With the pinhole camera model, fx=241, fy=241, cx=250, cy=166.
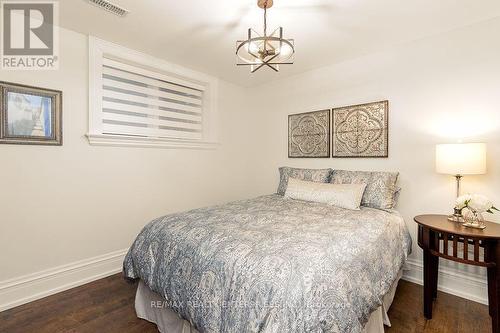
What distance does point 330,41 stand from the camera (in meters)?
2.49

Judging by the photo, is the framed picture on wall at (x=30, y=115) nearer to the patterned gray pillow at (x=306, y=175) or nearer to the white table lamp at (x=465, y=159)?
the patterned gray pillow at (x=306, y=175)

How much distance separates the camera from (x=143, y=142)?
9.12 ft

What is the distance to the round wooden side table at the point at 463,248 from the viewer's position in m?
1.63

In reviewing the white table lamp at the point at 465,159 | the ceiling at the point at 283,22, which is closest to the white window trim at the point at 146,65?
the ceiling at the point at 283,22

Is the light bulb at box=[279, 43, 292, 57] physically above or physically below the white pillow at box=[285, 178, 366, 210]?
above

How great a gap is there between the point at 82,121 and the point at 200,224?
1.71 m

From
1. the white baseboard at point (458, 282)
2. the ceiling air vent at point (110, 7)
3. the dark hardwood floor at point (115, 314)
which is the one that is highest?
the ceiling air vent at point (110, 7)

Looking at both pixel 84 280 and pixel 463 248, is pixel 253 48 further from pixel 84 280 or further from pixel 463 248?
pixel 84 280

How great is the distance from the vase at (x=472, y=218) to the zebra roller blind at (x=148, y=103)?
298 centimetres

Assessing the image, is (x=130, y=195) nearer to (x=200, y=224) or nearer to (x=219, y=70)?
(x=200, y=224)

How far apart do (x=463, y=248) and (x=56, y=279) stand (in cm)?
342

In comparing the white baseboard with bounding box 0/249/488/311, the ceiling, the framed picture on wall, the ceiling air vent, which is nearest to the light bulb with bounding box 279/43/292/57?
the ceiling

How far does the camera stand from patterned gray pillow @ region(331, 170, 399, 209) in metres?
2.33

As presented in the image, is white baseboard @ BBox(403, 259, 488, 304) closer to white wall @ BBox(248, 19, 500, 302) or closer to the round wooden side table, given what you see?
white wall @ BBox(248, 19, 500, 302)
